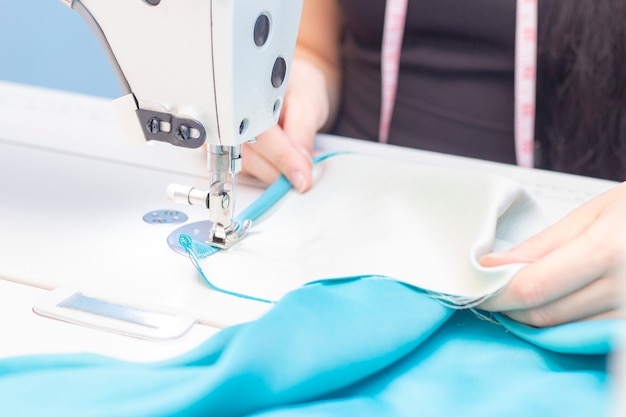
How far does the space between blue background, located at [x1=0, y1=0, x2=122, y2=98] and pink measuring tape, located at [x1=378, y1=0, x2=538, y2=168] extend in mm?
1498

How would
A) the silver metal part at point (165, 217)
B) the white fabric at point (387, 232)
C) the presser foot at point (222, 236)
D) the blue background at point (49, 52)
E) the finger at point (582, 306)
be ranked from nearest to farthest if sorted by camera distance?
the finger at point (582, 306), the white fabric at point (387, 232), the presser foot at point (222, 236), the silver metal part at point (165, 217), the blue background at point (49, 52)

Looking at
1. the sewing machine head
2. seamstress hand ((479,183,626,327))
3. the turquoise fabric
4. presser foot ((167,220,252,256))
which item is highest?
the sewing machine head

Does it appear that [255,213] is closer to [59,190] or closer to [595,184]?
[59,190]

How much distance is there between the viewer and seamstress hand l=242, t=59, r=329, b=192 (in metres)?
1.25

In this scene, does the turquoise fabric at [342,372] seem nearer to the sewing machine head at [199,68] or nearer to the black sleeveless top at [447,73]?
the sewing machine head at [199,68]

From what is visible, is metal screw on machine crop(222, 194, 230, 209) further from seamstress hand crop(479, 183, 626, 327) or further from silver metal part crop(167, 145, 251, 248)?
seamstress hand crop(479, 183, 626, 327)

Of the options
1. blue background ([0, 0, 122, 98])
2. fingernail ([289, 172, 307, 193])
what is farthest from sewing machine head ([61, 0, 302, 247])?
blue background ([0, 0, 122, 98])

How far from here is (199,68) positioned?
894mm

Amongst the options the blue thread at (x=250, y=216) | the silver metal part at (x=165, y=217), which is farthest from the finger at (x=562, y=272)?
the silver metal part at (x=165, y=217)

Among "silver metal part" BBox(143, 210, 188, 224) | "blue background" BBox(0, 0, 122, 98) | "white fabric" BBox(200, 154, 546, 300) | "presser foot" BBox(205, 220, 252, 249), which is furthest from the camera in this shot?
"blue background" BBox(0, 0, 122, 98)

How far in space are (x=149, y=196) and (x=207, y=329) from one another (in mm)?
415

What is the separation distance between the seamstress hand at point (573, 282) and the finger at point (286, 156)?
0.46 m

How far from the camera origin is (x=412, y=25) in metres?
1.79

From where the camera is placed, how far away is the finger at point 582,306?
789mm
